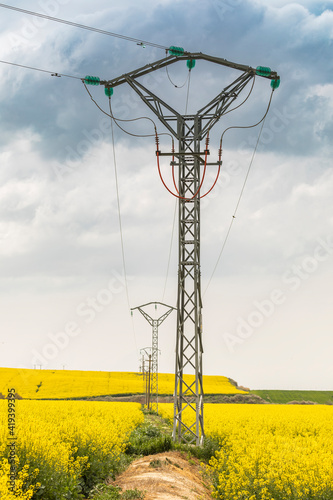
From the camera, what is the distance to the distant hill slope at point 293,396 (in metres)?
87.6

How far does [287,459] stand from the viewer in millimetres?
12328

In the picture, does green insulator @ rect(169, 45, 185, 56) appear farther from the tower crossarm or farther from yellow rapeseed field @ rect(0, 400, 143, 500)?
yellow rapeseed field @ rect(0, 400, 143, 500)

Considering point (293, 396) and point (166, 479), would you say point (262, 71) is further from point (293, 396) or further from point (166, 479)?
point (293, 396)

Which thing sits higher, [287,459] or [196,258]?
[196,258]

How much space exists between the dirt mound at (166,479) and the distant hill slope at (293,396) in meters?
74.7

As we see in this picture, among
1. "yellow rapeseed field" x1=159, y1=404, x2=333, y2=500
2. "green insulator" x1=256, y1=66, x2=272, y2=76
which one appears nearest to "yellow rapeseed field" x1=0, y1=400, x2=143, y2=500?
"yellow rapeseed field" x1=159, y1=404, x2=333, y2=500

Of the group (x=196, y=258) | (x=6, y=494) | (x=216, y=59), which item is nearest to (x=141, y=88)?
(x=216, y=59)

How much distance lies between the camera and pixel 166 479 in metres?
12.9

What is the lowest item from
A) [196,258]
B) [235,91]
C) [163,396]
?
[163,396]

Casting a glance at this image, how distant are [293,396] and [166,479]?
8689cm

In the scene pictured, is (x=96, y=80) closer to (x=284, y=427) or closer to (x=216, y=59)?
(x=216, y=59)

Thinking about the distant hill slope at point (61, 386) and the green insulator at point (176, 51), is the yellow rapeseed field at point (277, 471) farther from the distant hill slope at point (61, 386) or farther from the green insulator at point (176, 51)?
the distant hill slope at point (61, 386)

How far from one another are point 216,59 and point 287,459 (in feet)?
44.7

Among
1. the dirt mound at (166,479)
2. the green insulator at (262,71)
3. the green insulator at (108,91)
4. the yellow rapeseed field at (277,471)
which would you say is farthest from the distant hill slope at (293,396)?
the green insulator at (108,91)
